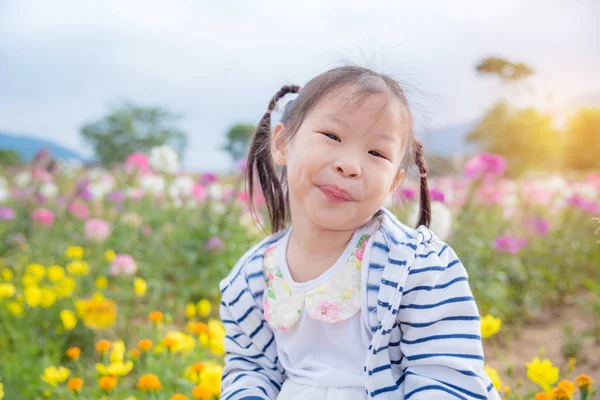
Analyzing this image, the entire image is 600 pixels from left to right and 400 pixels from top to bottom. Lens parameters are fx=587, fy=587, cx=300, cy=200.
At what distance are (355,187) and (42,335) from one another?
6.40ft

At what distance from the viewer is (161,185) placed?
3.97 m

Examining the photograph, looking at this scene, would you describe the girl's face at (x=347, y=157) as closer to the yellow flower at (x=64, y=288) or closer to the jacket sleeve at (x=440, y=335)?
the jacket sleeve at (x=440, y=335)

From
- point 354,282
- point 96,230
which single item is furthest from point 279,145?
point 96,230

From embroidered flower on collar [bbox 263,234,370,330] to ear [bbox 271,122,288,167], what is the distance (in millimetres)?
253

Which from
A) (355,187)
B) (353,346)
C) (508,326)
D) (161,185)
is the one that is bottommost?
(508,326)

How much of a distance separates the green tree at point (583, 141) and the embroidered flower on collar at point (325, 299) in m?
15.9

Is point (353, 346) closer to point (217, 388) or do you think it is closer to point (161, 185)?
point (217, 388)

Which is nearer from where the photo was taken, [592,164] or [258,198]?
[258,198]

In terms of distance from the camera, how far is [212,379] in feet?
5.11

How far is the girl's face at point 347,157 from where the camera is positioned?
1.16m

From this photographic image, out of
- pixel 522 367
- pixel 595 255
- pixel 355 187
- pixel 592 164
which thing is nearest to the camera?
pixel 355 187

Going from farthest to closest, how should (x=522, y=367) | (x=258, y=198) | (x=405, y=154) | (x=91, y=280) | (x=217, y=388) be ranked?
(x=258, y=198) < (x=91, y=280) < (x=522, y=367) < (x=217, y=388) < (x=405, y=154)

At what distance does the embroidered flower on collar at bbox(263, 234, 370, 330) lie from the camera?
4.00 ft

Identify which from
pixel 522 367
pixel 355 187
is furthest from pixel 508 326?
pixel 355 187
